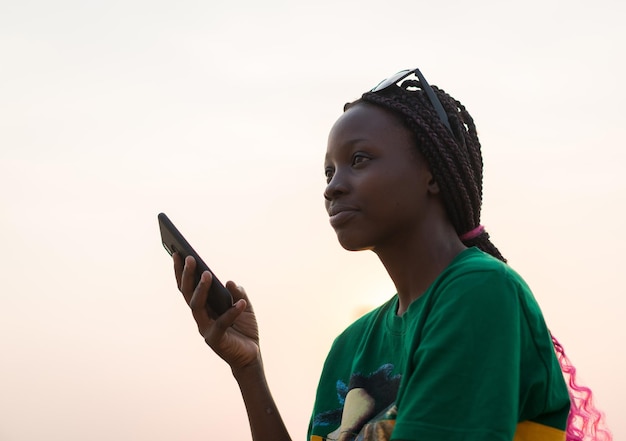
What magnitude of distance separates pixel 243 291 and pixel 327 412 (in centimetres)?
79

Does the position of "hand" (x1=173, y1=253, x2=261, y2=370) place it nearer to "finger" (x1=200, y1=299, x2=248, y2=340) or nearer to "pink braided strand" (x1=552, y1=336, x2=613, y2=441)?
"finger" (x1=200, y1=299, x2=248, y2=340)

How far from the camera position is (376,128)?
9.98 feet

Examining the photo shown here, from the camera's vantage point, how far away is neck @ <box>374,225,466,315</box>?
9.68 ft

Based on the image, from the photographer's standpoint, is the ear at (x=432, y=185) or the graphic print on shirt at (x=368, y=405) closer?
the graphic print on shirt at (x=368, y=405)

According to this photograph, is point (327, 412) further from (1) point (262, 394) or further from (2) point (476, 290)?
(2) point (476, 290)

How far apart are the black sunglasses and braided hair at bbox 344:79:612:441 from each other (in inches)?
0.6

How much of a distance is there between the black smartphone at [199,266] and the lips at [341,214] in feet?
2.29

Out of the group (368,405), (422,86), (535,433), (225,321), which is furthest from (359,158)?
(535,433)

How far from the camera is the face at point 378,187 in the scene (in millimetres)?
2934

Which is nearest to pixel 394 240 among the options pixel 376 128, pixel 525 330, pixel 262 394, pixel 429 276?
pixel 429 276

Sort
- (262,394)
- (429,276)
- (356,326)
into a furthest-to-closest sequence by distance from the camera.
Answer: (262,394) → (356,326) → (429,276)

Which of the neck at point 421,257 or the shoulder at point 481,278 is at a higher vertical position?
the neck at point 421,257

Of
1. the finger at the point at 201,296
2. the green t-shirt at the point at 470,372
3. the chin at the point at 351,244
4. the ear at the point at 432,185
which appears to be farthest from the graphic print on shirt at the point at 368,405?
the finger at the point at 201,296

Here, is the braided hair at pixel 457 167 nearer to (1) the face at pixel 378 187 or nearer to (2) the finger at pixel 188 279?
(1) the face at pixel 378 187
